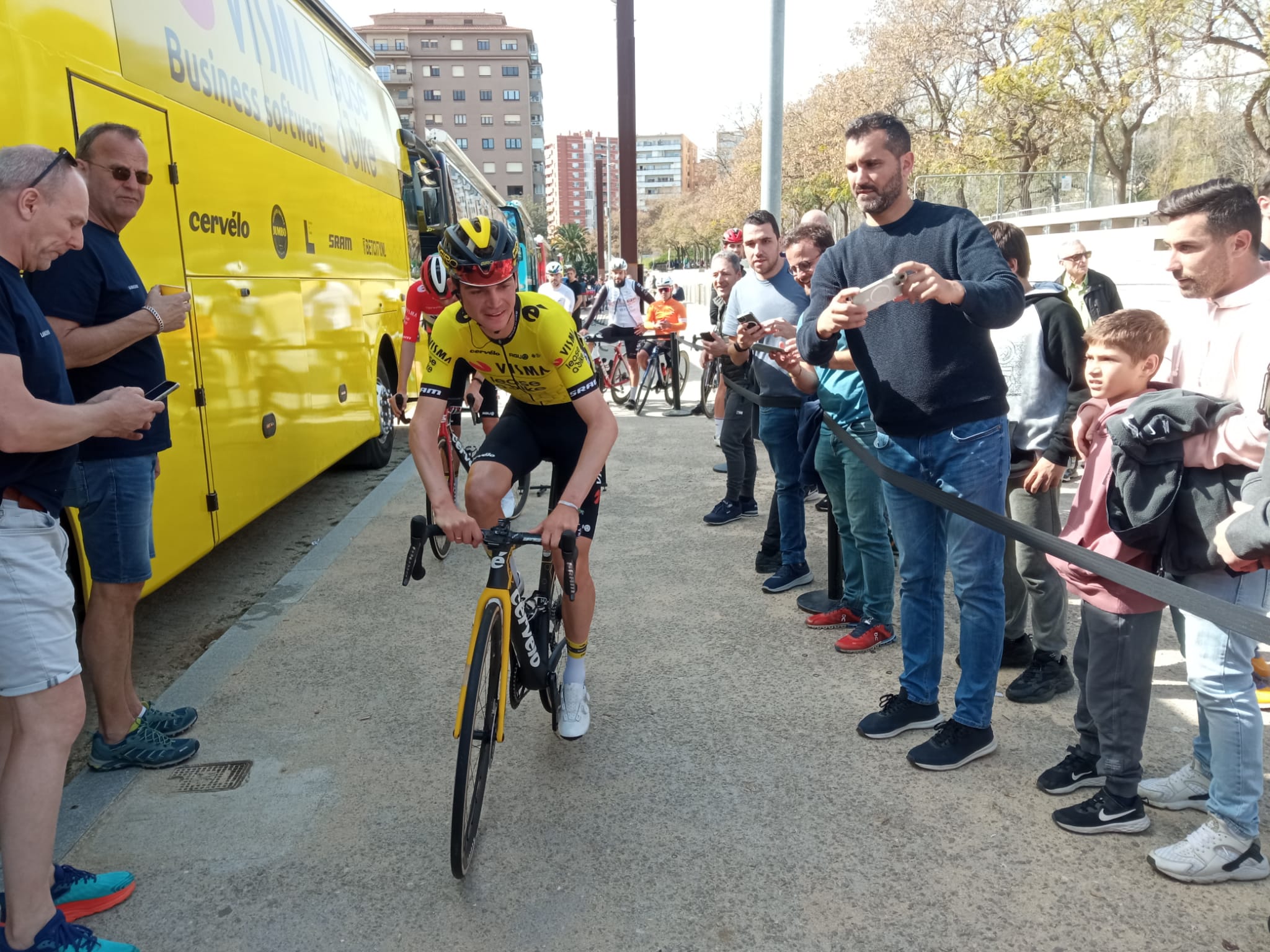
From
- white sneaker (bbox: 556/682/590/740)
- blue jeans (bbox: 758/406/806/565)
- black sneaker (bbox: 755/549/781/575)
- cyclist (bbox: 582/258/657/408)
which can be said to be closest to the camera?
white sneaker (bbox: 556/682/590/740)

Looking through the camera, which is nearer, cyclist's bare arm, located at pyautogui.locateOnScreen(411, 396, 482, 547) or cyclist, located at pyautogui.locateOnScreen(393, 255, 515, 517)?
cyclist's bare arm, located at pyautogui.locateOnScreen(411, 396, 482, 547)

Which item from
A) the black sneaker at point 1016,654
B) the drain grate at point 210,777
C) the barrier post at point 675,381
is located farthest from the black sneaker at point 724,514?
the barrier post at point 675,381

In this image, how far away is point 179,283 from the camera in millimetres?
4691

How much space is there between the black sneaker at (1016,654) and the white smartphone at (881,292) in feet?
6.82

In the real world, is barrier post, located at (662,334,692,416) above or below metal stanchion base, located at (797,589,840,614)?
above

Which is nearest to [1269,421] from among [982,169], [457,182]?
[457,182]

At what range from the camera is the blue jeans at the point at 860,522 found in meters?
4.43

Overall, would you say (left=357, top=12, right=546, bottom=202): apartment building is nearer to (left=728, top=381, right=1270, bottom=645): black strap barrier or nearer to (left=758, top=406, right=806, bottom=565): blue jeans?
(left=758, top=406, right=806, bottom=565): blue jeans

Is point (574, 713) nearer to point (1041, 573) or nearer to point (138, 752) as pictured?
point (138, 752)

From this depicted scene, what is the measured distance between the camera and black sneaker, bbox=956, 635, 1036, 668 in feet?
13.9

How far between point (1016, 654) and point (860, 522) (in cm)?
93

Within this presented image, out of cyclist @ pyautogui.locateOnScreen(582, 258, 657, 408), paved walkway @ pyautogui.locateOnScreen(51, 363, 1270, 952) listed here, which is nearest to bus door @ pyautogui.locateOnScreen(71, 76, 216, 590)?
paved walkway @ pyautogui.locateOnScreen(51, 363, 1270, 952)

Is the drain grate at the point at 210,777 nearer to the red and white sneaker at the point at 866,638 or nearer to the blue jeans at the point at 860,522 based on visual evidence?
the red and white sneaker at the point at 866,638

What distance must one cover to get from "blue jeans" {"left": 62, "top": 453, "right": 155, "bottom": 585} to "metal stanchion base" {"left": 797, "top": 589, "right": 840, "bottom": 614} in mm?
3236
